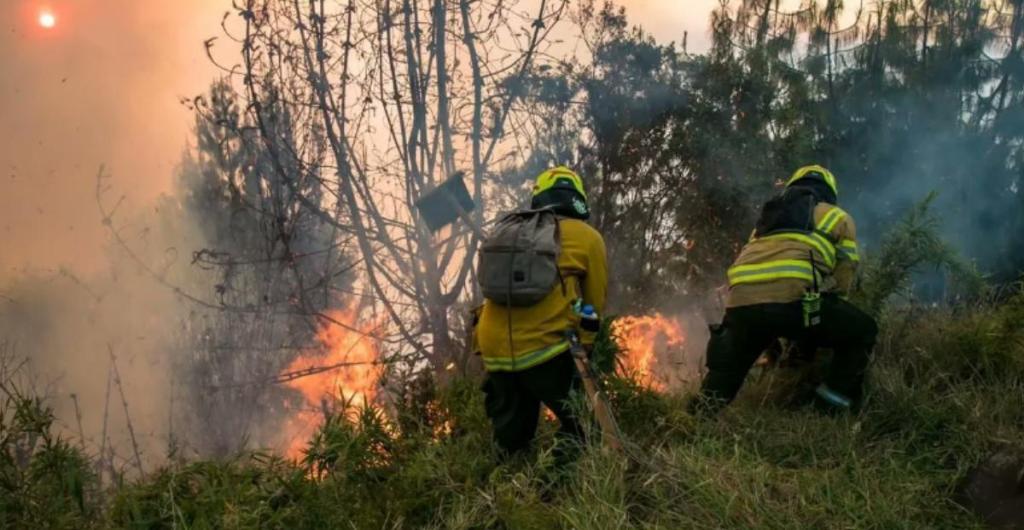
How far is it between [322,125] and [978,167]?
19.8ft

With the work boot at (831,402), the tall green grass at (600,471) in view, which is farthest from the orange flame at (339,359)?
the work boot at (831,402)

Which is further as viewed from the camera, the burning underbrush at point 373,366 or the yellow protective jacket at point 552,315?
the burning underbrush at point 373,366

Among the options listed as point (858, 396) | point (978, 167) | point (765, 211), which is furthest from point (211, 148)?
point (978, 167)

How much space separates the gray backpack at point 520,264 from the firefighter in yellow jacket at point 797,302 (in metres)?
1.28

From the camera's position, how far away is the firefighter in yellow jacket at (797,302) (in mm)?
4602

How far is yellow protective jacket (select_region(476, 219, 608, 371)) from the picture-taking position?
408 cm

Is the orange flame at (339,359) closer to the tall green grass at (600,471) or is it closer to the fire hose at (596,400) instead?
the tall green grass at (600,471)

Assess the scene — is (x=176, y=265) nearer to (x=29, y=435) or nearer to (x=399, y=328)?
(x=399, y=328)

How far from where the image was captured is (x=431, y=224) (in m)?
6.64

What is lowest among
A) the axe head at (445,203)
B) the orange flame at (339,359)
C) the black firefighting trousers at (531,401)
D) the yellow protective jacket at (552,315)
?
the orange flame at (339,359)

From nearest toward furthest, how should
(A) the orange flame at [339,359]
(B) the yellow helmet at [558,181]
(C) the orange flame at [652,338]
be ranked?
(B) the yellow helmet at [558,181], (C) the orange flame at [652,338], (A) the orange flame at [339,359]

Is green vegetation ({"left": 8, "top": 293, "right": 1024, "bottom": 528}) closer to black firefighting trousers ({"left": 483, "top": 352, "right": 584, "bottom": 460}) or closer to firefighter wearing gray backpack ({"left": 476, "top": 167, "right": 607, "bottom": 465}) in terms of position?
black firefighting trousers ({"left": 483, "top": 352, "right": 584, "bottom": 460})

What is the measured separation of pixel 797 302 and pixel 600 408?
1446 millimetres

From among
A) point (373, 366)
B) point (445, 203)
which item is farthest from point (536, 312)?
point (445, 203)
